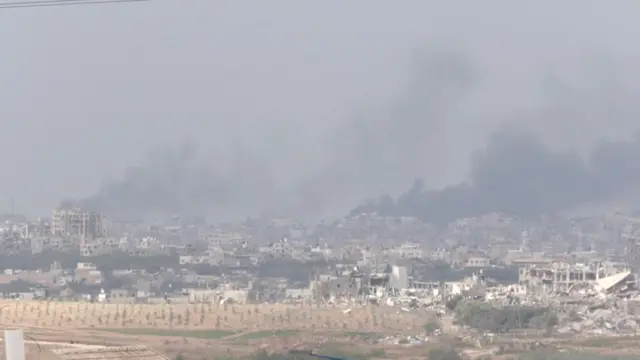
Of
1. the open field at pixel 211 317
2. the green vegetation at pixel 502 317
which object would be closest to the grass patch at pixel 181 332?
the open field at pixel 211 317

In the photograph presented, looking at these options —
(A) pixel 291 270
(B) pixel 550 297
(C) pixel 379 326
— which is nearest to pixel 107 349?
(C) pixel 379 326

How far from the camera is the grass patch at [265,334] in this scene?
124 feet

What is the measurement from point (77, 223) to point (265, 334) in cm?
3754

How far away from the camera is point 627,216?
80125mm

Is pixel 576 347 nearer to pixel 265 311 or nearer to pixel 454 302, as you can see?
pixel 454 302

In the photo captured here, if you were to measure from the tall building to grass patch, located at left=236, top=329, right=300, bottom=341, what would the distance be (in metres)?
34.7

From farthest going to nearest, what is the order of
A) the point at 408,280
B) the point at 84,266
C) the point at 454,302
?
the point at 84,266
the point at 408,280
the point at 454,302

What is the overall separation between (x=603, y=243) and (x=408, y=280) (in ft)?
64.3

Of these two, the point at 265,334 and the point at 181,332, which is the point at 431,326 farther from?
the point at 181,332

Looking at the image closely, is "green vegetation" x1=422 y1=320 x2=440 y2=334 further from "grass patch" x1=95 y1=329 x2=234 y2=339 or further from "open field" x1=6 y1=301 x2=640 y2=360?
"grass patch" x1=95 y1=329 x2=234 y2=339

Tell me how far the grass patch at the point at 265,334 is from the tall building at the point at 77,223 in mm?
34661

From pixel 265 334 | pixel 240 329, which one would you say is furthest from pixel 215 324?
pixel 265 334

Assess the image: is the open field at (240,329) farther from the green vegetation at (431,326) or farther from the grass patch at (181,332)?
the green vegetation at (431,326)

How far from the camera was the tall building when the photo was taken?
238 ft
